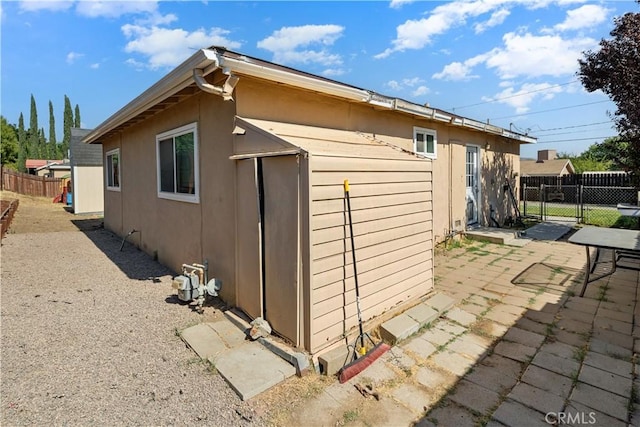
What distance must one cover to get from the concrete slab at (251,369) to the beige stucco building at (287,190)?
11.0 inches

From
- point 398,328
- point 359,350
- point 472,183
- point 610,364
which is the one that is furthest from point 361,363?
point 472,183

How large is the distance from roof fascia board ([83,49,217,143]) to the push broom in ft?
6.34

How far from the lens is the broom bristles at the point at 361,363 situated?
2.77 metres

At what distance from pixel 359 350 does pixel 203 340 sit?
1.58 m

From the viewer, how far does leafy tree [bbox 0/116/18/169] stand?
40.5 metres

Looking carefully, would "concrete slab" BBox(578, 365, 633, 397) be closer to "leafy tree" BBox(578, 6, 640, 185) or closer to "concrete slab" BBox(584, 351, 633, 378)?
"concrete slab" BBox(584, 351, 633, 378)

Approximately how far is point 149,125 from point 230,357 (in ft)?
18.0

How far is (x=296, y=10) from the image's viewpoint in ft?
24.1

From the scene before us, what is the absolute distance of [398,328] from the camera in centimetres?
343

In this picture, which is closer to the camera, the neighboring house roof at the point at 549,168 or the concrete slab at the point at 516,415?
the concrete slab at the point at 516,415

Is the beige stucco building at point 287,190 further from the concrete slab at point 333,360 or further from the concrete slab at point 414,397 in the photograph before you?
the concrete slab at point 414,397

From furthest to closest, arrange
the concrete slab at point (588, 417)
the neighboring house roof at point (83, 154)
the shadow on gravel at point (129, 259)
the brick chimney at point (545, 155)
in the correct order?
1. the brick chimney at point (545, 155)
2. the neighboring house roof at point (83, 154)
3. the shadow on gravel at point (129, 259)
4. the concrete slab at point (588, 417)

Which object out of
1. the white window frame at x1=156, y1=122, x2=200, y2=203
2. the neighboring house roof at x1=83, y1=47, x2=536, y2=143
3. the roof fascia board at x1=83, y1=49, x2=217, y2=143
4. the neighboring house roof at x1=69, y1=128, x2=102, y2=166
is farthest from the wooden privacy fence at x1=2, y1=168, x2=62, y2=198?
the white window frame at x1=156, y1=122, x2=200, y2=203

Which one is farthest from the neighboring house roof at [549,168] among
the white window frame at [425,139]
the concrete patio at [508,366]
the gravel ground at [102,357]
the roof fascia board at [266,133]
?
the gravel ground at [102,357]
